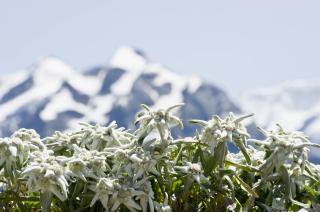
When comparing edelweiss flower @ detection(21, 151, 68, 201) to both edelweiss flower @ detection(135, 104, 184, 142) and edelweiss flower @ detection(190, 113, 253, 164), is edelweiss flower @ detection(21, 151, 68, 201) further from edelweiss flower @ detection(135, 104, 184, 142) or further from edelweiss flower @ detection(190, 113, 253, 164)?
edelweiss flower @ detection(190, 113, 253, 164)

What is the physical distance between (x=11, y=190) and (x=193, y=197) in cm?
61

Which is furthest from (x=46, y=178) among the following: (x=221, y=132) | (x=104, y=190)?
(x=221, y=132)

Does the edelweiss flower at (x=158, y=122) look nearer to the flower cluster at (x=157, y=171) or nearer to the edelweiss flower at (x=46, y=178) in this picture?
the flower cluster at (x=157, y=171)

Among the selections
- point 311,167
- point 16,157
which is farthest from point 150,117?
point 311,167

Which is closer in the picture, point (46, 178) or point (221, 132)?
point (46, 178)

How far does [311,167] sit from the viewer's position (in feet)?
8.82

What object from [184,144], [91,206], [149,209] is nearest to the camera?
[91,206]

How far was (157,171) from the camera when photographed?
2.38 metres

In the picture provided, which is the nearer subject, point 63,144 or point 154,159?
point 154,159

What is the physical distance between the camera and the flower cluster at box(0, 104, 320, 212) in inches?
90.4

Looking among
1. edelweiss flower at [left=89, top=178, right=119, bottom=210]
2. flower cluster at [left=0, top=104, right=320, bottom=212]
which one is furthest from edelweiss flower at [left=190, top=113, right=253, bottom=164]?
edelweiss flower at [left=89, top=178, right=119, bottom=210]

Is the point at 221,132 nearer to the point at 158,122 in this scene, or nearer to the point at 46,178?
the point at 158,122

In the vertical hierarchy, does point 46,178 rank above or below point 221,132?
below

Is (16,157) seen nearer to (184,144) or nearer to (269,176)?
(184,144)
